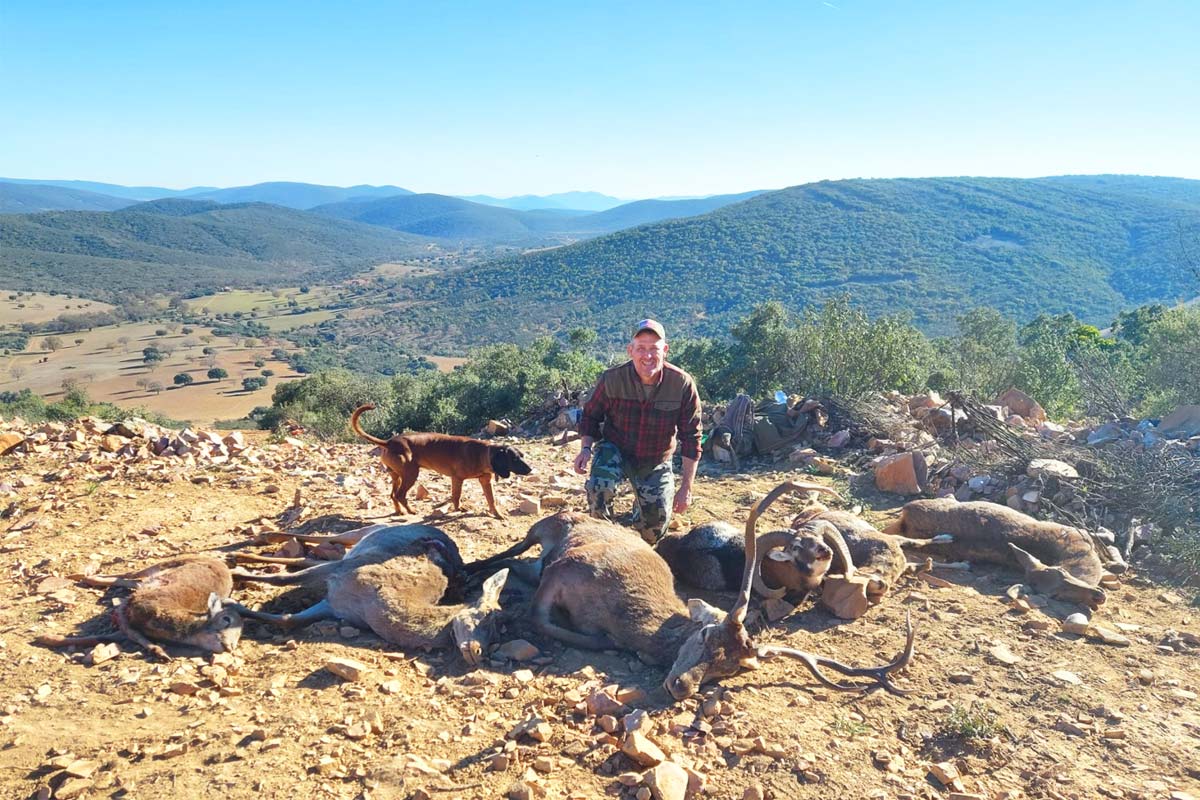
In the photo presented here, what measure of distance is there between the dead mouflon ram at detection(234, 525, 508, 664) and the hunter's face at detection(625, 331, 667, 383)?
1842 millimetres

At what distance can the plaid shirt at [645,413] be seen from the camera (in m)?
5.43

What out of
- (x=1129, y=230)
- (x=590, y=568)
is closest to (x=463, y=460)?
(x=590, y=568)

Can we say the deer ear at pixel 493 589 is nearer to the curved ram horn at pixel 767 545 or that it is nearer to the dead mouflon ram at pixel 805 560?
the dead mouflon ram at pixel 805 560

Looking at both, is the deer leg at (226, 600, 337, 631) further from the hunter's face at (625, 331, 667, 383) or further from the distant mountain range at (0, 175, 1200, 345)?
the distant mountain range at (0, 175, 1200, 345)

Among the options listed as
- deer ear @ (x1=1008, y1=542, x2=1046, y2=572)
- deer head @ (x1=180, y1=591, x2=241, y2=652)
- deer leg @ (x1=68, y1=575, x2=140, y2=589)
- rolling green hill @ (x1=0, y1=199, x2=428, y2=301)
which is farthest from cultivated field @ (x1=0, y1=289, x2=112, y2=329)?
deer ear @ (x1=1008, y1=542, x2=1046, y2=572)

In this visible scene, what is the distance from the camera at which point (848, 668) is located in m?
3.93

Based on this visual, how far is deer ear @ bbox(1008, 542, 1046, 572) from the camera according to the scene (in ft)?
17.8

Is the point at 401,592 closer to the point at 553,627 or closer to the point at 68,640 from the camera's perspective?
the point at 553,627

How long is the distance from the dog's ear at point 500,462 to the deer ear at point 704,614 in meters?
2.78

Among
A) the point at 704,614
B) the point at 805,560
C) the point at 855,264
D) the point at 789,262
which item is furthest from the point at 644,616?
the point at 855,264

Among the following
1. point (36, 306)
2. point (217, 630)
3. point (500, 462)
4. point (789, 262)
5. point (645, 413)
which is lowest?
point (36, 306)

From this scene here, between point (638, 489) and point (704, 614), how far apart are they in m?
1.69

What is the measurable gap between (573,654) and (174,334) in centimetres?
8773

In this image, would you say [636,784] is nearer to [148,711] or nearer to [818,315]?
[148,711]
